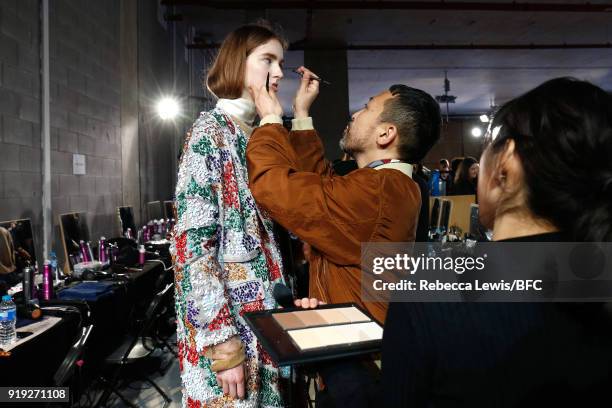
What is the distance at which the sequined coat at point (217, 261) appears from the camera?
1.00m

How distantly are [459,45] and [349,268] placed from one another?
26.9 feet

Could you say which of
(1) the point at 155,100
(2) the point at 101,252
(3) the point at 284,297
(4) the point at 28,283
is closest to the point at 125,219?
(2) the point at 101,252

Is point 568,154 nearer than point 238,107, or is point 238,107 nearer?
point 568,154

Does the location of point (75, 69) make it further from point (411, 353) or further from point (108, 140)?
point (411, 353)

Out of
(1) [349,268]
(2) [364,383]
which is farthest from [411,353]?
(1) [349,268]

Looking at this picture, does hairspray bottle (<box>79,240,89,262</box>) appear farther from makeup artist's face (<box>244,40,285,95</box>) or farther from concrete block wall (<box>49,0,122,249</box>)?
makeup artist's face (<box>244,40,285,95</box>)

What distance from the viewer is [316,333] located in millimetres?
740

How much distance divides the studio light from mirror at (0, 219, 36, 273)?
319 centimetres

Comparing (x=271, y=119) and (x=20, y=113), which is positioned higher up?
(x=20, y=113)

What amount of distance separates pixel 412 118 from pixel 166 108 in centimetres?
505

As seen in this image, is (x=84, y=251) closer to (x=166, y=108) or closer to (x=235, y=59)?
(x=235, y=59)

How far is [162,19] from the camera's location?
5750mm

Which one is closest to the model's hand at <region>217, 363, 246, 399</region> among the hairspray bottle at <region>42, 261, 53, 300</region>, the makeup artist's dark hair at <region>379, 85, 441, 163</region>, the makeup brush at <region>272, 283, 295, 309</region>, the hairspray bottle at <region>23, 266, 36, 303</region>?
the makeup brush at <region>272, 283, 295, 309</region>

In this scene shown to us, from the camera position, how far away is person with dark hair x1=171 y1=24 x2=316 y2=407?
100 centimetres
